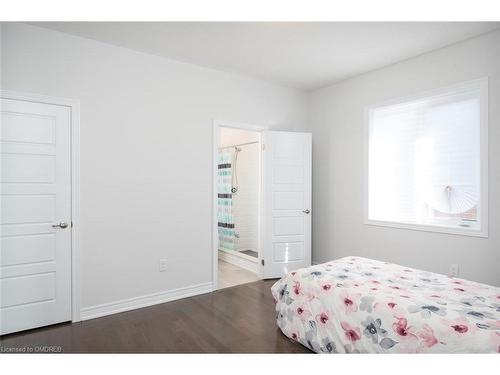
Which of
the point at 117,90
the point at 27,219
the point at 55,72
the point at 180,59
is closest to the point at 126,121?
the point at 117,90

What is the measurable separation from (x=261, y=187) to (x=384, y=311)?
2595 millimetres

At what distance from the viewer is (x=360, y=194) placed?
4035mm

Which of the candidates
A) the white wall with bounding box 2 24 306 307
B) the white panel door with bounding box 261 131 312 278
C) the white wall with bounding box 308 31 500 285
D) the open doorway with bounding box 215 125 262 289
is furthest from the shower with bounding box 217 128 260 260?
the white wall with bounding box 2 24 306 307

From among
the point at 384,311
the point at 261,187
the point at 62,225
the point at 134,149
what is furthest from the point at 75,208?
the point at 384,311

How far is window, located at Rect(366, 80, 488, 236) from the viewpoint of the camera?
119 inches

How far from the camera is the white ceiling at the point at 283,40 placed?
2.76 m

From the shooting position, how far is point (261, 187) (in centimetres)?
427

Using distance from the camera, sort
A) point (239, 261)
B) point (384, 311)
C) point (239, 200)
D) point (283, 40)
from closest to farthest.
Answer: point (384, 311) → point (283, 40) → point (239, 261) → point (239, 200)

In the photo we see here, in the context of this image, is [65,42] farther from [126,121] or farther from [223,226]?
[223,226]

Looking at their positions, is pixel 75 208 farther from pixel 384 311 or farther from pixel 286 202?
pixel 384 311

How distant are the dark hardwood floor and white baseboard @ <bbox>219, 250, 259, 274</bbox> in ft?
4.21

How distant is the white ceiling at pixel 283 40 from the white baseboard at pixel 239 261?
2.80 metres

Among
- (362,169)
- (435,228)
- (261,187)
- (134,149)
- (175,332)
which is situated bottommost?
(175,332)

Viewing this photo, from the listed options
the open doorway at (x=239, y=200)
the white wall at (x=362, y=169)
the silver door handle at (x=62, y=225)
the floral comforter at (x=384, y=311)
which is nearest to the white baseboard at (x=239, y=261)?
the open doorway at (x=239, y=200)
